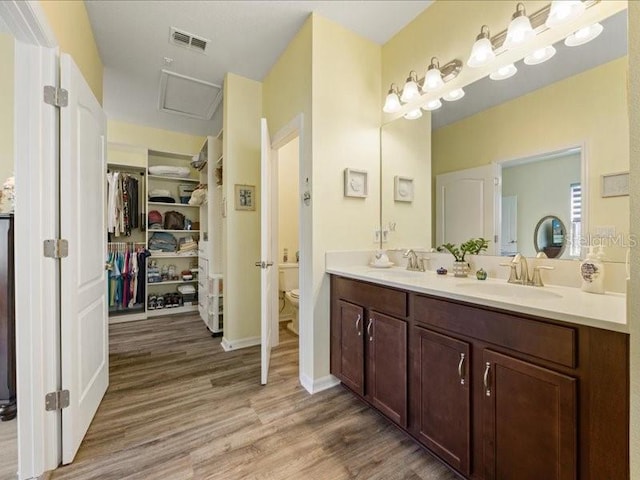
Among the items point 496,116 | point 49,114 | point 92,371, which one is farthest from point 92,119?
point 496,116

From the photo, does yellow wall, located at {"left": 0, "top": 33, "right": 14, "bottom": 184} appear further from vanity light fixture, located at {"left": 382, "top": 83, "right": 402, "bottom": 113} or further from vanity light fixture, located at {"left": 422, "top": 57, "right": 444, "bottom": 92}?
vanity light fixture, located at {"left": 422, "top": 57, "right": 444, "bottom": 92}

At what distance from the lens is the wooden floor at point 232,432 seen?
1.38m

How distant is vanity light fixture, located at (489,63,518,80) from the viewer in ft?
5.18

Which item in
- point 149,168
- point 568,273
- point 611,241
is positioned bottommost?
Answer: point 568,273

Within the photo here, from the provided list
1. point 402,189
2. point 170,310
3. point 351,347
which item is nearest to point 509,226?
point 402,189

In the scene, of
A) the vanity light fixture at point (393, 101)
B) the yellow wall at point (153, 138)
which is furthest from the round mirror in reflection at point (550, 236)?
the yellow wall at point (153, 138)

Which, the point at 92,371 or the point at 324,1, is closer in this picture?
the point at 92,371

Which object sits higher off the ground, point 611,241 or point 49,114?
point 49,114

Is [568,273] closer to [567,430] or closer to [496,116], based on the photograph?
[567,430]

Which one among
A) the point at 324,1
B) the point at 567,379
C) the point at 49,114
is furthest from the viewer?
the point at 324,1

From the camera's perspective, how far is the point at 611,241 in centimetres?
124

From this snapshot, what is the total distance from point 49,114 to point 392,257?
88.2 inches

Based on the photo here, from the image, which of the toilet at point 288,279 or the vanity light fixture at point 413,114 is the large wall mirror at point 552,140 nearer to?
the vanity light fixture at point 413,114

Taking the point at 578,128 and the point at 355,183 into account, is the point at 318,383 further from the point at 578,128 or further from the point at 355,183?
the point at 578,128
